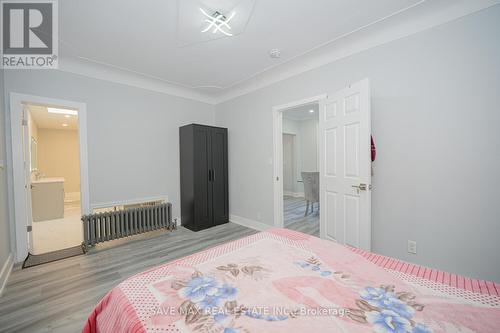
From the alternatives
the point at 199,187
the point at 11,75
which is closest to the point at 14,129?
the point at 11,75

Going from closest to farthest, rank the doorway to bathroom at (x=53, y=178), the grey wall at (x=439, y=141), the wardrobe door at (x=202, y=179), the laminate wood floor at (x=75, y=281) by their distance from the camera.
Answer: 1. the laminate wood floor at (x=75, y=281)
2. the grey wall at (x=439, y=141)
3. the doorway to bathroom at (x=53, y=178)
4. the wardrobe door at (x=202, y=179)

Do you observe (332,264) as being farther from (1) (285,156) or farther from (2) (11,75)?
(1) (285,156)

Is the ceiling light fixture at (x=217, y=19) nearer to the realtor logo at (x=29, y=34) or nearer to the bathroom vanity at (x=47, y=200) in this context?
the realtor logo at (x=29, y=34)

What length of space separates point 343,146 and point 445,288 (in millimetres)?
1722

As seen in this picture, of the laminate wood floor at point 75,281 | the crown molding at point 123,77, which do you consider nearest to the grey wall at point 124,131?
the crown molding at point 123,77

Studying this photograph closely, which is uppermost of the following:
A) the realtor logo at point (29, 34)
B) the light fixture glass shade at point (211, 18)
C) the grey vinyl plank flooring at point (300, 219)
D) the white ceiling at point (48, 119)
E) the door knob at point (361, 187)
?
the light fixture glass shade at point (211, 18)

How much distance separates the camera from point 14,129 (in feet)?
8.18

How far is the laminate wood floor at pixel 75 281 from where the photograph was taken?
1.62 meters

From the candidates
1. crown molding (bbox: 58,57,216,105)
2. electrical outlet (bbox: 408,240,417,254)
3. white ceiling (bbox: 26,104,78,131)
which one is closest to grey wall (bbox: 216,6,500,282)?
electrical outlet (bbox: 408,240,417,254)

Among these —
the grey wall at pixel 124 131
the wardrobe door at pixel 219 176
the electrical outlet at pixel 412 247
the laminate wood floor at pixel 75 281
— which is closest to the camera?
the laminate wood floor at pixel 75 281

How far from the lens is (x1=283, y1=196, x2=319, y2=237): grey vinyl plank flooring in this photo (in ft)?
12.1

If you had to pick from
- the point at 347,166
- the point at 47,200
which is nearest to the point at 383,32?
the point at 347,166

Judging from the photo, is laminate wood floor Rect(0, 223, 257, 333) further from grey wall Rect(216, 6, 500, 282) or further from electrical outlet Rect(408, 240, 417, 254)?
grey wall Rect(216, 6, 500, 282)

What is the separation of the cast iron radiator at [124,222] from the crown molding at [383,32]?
2.98m
